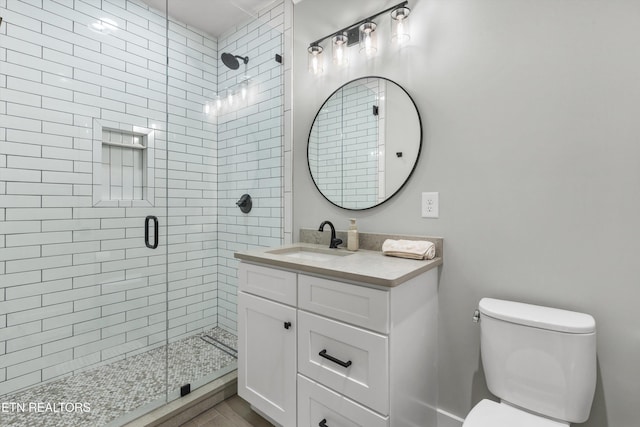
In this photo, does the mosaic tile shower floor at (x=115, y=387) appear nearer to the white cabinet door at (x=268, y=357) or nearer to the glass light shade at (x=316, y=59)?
the white cabinet door at (x=268, y=357)

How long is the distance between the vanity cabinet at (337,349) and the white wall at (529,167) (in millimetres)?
251

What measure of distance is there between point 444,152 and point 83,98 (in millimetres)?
2219

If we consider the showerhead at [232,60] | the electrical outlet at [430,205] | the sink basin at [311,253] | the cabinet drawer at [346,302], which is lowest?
the cabinet drawer at [346,302]

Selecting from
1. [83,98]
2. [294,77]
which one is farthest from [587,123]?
[83,98]

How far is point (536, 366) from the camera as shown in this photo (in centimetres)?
110

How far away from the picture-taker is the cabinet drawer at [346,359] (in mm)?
1088

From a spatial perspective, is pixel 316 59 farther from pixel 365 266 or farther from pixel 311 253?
pixel 365 266

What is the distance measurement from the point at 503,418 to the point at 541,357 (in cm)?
27

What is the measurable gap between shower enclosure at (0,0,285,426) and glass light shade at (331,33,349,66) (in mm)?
565

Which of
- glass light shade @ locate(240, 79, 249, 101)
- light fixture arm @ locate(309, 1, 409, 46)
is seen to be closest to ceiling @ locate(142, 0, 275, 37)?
glass light shade @ locate(240, 79, 249, 101)

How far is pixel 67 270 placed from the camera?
181cm

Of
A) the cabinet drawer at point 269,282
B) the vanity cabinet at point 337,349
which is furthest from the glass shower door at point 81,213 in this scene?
the cabinet drawer at point 269,282

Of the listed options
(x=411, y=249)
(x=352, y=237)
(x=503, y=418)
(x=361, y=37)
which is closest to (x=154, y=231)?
(x=352, y=237)

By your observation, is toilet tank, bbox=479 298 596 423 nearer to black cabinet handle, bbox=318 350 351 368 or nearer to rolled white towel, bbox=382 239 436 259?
rolled white towel, bbox=382 239 436 259
